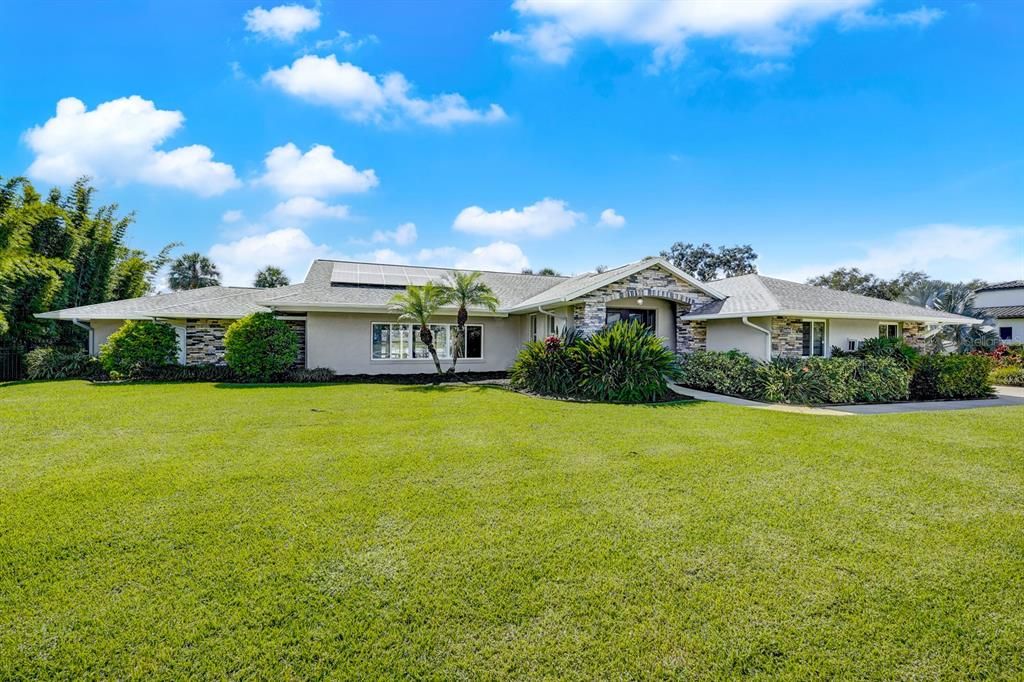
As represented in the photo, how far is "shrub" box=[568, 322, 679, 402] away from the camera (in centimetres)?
1228

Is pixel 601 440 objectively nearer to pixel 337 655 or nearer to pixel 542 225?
pixel 337 655

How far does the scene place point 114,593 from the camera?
3.18 meters

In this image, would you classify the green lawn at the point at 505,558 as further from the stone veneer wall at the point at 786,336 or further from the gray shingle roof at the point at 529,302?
the gray shingle roof at the point at 529,302

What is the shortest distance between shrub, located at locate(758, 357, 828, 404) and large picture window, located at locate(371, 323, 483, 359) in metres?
10.4

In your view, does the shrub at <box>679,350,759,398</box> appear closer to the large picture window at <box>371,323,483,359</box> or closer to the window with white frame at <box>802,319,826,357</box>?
the window with white frame at <box>802,319,826,357</box>

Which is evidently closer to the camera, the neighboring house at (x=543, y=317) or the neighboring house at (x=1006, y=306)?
the neighboring house at (x=543, y=317)

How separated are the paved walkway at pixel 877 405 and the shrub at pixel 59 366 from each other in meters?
20.4

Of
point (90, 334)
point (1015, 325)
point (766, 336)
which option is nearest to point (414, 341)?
point (766, 336)

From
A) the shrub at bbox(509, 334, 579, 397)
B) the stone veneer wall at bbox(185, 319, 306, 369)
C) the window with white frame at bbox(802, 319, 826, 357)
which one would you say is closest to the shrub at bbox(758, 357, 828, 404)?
the window with white frame at bbox(802, 319, 826, 357)

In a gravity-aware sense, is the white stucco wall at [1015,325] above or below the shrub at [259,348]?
above

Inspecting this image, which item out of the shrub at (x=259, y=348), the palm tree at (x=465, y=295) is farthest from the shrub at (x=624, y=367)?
the shrub at (x=259, y=348)

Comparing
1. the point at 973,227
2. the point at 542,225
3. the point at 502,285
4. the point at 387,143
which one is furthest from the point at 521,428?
the point at 973,227

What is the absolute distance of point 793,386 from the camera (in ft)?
41.1

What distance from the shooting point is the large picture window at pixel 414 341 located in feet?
58.1
